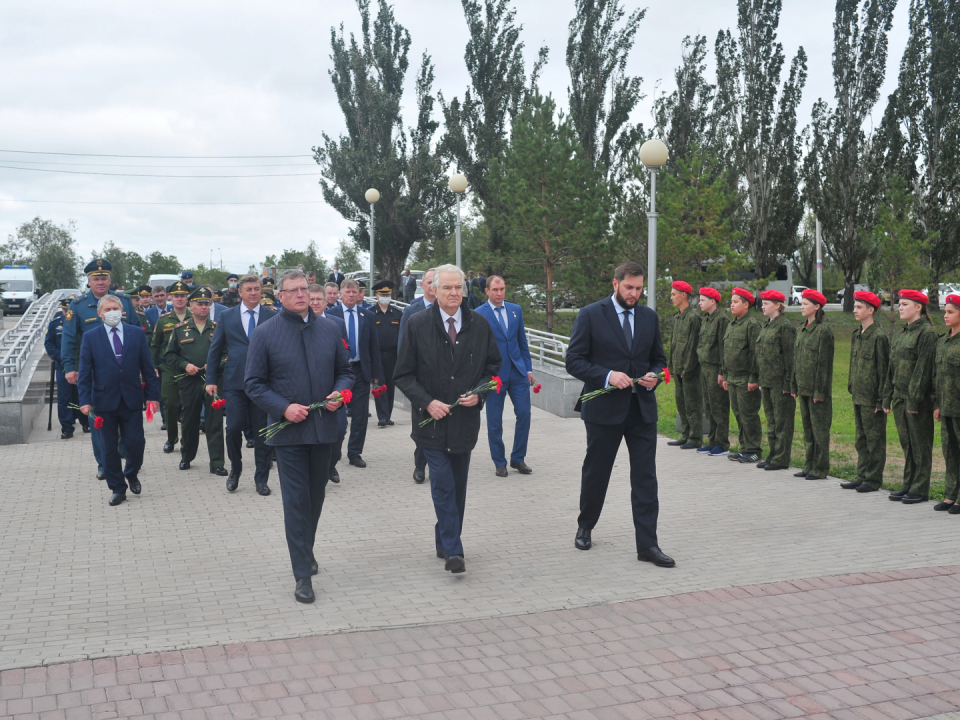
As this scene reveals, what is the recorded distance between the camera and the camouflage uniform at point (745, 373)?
1012cm

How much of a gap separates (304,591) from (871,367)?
564cm

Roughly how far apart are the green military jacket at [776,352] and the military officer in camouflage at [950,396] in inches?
75.2

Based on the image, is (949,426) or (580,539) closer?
(580,539)

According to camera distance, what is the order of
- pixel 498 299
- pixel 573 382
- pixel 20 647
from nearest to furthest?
pixel 20 647 < pixel 498 299 < pixel 573 382

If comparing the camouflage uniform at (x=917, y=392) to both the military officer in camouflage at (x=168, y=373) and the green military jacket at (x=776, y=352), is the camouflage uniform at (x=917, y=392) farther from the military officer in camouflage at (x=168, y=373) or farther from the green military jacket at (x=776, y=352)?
the military officer in camouflage at (x=168, y=373)

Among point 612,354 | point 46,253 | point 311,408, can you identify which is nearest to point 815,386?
point 612,354

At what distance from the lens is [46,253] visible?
83188mm

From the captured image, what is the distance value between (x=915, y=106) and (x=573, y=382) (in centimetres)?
2672

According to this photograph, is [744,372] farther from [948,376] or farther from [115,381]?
[115,381]

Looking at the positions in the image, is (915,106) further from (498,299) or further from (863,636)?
(863,636)

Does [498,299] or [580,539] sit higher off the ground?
[498,299]

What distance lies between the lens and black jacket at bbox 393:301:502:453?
5934mm

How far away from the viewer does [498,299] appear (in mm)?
9359

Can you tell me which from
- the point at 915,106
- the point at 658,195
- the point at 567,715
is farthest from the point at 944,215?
the point at 567,715
